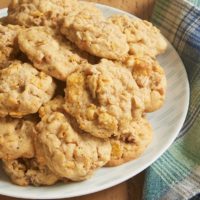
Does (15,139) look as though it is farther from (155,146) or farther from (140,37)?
(140,37)

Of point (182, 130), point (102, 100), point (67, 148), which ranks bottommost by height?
point (182, 130)

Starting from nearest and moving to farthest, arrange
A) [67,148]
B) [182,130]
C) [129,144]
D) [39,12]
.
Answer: [67,148] → [129,144] → [39,12] → [182,130]

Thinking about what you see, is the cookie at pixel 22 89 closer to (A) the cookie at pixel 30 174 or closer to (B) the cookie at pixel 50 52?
(B) the cookie at pixel 50 52

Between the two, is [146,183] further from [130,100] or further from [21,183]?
[21,183]

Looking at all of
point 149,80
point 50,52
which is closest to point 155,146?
point 149,80

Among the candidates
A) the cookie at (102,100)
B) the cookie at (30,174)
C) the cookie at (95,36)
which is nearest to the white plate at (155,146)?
the cookie at (30,174)

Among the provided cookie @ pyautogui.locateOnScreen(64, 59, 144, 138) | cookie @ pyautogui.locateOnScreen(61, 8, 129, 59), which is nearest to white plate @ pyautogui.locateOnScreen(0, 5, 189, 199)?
cookie @ pyautogui.locateOnScreen(64, 59, 144, 138)

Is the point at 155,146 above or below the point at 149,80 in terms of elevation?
below

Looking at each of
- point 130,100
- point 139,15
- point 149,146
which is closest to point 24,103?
point 130,100
